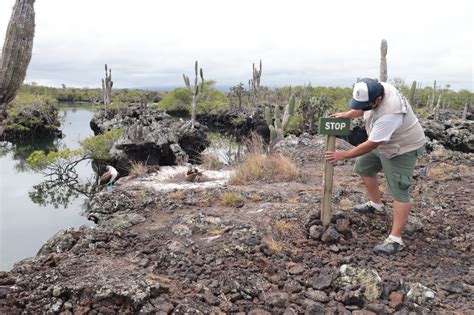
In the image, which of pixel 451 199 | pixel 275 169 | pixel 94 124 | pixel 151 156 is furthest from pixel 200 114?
pixel 451 199

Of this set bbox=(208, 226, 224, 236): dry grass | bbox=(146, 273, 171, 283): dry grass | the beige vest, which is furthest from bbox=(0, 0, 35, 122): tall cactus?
the beige vest

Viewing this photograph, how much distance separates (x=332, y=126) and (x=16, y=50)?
11.8ft

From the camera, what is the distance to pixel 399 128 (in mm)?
Result: 3807

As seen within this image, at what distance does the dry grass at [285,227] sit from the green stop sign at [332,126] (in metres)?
1.17

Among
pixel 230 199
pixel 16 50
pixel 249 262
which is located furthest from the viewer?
pixel 230 199

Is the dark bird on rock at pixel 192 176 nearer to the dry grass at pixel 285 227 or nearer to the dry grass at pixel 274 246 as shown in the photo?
the dry grass at pixel 285 227

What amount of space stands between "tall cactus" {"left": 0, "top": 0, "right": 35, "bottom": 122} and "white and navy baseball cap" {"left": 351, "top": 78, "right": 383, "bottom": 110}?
3680mm

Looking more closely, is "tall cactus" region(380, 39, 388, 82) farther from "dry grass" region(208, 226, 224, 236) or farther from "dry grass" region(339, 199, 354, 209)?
"dry grass" region(208, 226, 224, 236)

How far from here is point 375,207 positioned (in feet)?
15.7

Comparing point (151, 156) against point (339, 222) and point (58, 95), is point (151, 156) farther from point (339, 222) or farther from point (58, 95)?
point (58, 95)

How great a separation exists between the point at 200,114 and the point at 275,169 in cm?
3392

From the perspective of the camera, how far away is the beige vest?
12.0 ft

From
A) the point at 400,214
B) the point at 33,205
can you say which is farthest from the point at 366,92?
the point at 33,205

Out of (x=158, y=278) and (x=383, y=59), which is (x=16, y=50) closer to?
(x=158, y=278)
